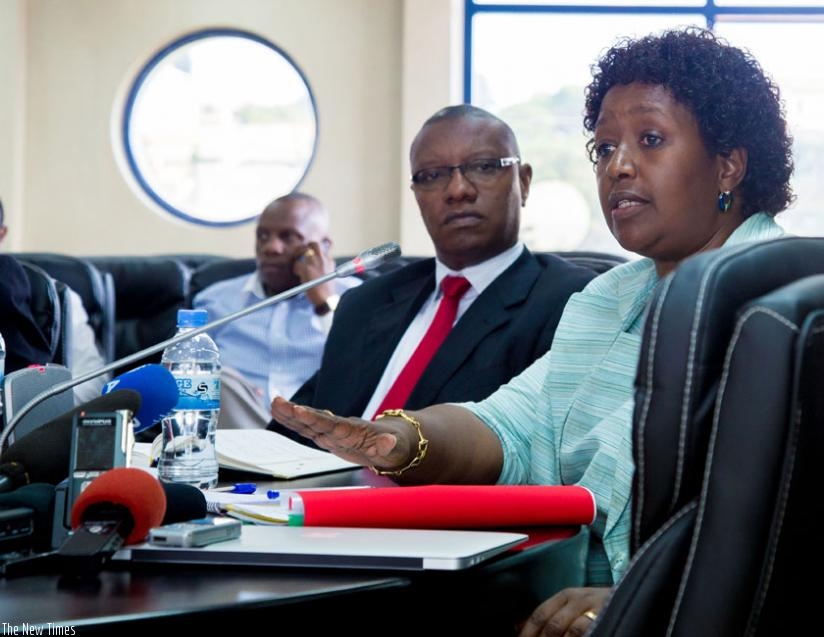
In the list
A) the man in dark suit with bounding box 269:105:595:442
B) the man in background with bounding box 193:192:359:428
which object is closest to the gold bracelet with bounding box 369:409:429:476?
the man in dark suit with bounding box 269:105:595:442

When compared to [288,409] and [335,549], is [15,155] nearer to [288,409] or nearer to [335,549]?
→ [288,409]

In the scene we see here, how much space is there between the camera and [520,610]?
1.14 metres

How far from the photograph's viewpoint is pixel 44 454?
3.73 ft

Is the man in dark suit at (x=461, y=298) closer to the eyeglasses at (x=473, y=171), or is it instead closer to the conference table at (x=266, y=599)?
the eyeglasses at (x=473, y=171)

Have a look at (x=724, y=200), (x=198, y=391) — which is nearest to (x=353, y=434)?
(x=198, y=391)

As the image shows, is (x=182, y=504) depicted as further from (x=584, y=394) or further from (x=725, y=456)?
(x=584, y=394)

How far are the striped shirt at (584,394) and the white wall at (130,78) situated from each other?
13.2 ft

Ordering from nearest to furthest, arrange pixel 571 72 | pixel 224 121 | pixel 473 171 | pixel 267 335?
pixel 473 171 → pixel 267 335 → pixel 224 121 → pixel 571 72

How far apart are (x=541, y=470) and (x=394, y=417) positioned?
0.90 feet

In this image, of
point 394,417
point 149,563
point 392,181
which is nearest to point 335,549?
point 149,563

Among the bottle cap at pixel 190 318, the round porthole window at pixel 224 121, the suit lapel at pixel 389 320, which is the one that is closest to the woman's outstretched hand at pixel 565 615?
the bottle cap at pixel 190 318

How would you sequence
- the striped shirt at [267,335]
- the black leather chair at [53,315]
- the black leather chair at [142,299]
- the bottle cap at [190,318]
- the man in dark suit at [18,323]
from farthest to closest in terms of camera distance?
the black leather chair at [142,299]
the striped shirt at [267,335]
the black leather chair at [53,315]
the man in dark suit at [18,323]
the bottle cap at [190,318]

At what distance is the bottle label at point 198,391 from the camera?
5.07ft

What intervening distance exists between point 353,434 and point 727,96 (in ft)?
2.48
